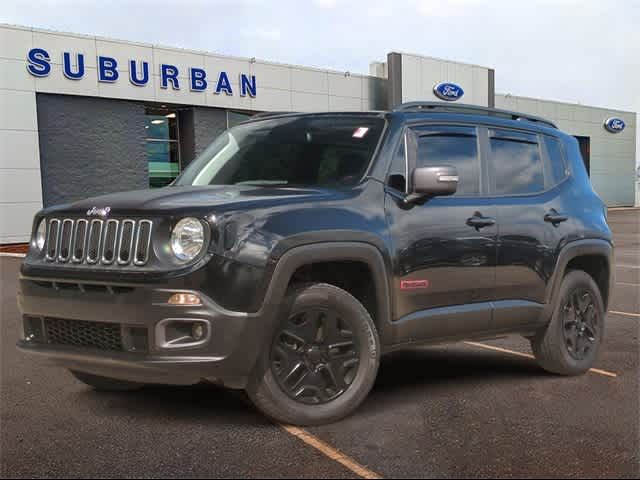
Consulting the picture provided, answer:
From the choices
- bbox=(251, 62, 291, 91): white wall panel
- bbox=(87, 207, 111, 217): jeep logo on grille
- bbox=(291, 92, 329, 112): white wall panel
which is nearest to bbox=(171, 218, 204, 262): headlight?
bbox=(87, 207, 111, 217): jeep logo on grille

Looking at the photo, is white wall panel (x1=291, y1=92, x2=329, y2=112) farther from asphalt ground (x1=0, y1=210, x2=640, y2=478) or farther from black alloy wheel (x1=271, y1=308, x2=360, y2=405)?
black alloy wheel (x1=271, y1=308, x2=360, y2=405)

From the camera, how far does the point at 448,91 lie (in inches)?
1330

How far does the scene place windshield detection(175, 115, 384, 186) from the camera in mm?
4777

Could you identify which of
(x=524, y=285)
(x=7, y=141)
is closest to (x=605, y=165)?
(x=7, y=141)

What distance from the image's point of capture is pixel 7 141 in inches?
834

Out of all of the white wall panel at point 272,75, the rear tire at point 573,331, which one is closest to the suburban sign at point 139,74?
the white wall panel at point 272,75

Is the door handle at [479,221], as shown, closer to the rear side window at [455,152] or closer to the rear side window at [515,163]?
the rear side window at [455,152]

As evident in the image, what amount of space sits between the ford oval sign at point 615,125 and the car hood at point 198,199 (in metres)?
46.6

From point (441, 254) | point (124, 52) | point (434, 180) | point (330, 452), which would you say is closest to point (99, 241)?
point (330, 452)

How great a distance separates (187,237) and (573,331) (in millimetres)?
3430

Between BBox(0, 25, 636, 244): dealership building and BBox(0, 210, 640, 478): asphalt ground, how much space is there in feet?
46.9

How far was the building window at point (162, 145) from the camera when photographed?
2509 centimetres

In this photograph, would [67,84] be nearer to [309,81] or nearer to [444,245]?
[309,81]

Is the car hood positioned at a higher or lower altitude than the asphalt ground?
higher
